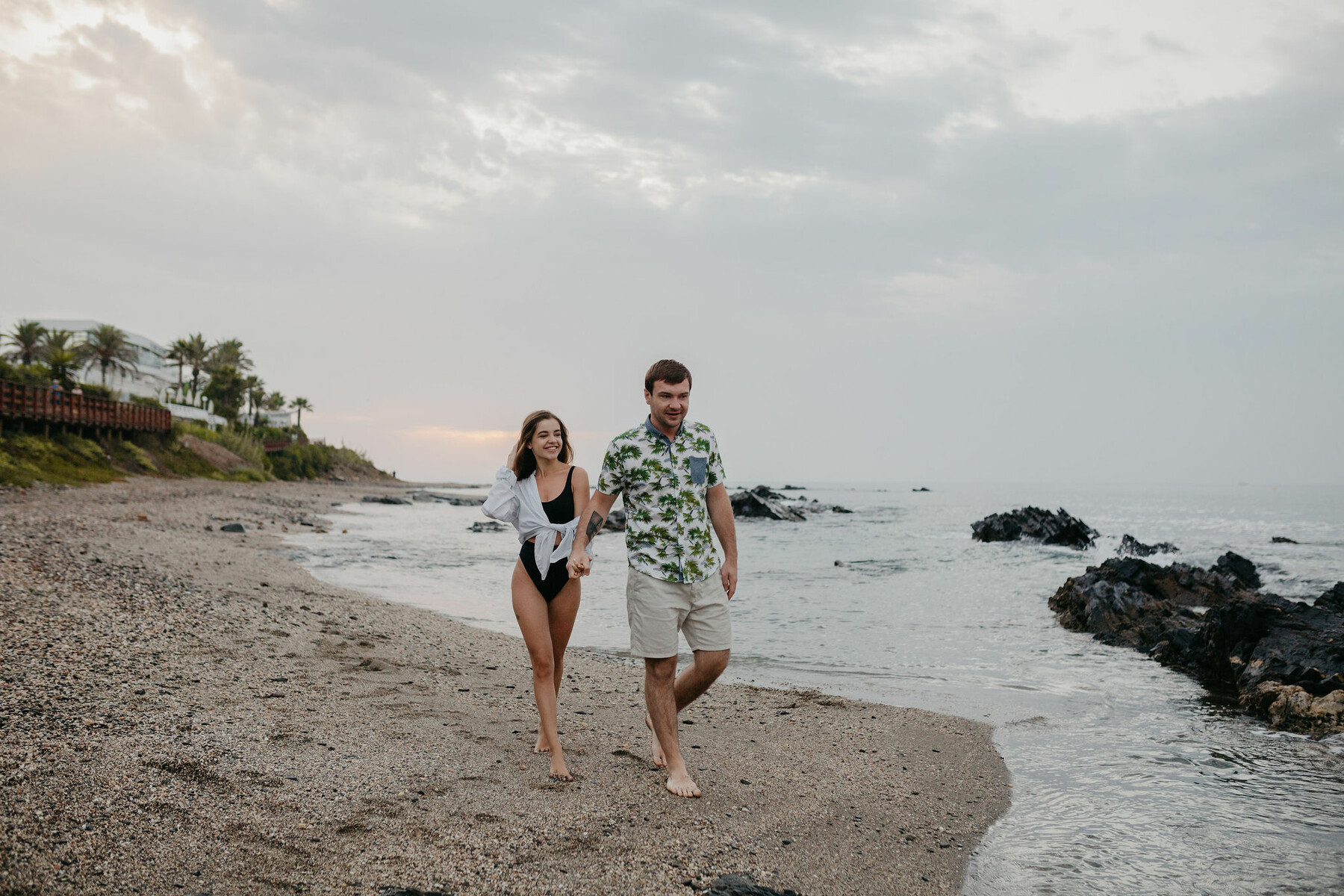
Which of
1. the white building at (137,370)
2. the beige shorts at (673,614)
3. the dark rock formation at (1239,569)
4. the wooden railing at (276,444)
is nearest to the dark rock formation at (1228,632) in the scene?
the dark rock formation at (1239,569)

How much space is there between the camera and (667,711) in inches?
184

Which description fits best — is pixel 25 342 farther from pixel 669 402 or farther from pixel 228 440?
pixel 669 402

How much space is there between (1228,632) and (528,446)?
28.5 feet

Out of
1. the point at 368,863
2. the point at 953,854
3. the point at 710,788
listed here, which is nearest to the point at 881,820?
the point at 953,854

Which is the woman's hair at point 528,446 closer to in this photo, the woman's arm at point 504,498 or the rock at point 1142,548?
the woman's arm at point 504,498

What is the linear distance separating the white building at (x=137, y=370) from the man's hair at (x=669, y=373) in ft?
232

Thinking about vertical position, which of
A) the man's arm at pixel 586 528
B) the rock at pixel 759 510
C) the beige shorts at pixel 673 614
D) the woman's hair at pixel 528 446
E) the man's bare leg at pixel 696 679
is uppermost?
the woman's hair at pixel 528 446

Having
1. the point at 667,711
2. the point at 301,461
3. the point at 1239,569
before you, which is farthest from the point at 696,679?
the point at 301,461

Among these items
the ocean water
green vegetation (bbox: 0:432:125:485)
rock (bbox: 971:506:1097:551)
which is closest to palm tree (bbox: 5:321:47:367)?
green vegetation (bbox: 0:432:125:485)

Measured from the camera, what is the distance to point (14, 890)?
286 centimetres

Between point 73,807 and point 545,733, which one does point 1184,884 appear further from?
point 73,807

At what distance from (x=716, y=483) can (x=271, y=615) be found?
257 inches

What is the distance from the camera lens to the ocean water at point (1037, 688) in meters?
4.12

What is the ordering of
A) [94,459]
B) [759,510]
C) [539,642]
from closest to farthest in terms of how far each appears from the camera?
[539,642]
[94,459]
[759,510]
